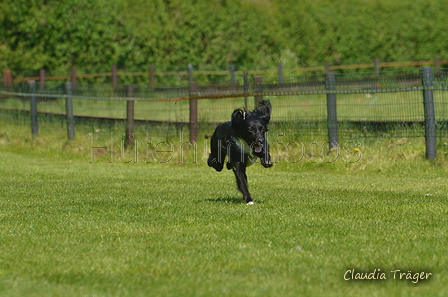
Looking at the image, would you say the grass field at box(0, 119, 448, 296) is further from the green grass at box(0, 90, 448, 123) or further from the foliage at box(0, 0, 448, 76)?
the foliage at box(0, 0, 448, 76)

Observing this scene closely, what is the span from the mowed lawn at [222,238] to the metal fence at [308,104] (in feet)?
6.68

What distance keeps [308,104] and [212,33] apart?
1986 cm

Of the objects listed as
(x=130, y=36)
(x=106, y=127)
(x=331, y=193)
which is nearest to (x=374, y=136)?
(x=331, y=193)

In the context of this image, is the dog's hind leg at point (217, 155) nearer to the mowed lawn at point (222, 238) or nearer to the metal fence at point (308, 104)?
the mowed lawn at point (222, 238)

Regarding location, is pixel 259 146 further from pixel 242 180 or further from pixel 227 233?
pixel 227 233

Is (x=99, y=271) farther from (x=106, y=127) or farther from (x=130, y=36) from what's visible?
(x=130, y=36)

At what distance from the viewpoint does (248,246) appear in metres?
6.71

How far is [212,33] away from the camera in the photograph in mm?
35156

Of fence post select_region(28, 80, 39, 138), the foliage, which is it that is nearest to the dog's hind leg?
fence post select_region(28, 80, 39, 138)

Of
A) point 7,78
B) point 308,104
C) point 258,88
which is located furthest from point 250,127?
point 7,78

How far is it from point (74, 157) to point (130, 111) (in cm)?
186

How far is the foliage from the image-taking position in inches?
1167

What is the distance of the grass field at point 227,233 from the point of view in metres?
5.45

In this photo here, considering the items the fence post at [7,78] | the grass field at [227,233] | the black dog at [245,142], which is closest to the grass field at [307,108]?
the grass field at [227,233]
